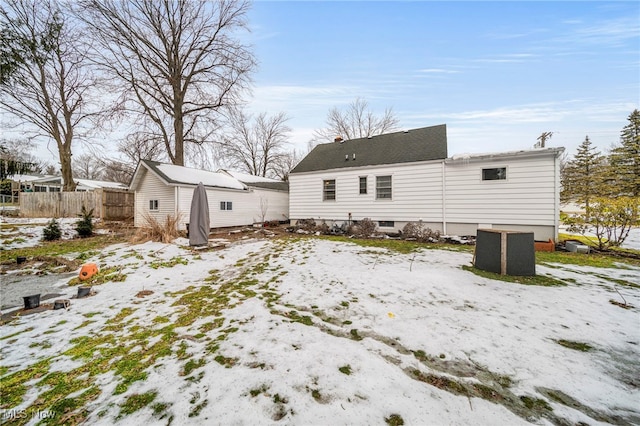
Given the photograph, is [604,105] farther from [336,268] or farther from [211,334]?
[211,334]

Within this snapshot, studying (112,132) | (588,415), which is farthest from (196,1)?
(588,415)

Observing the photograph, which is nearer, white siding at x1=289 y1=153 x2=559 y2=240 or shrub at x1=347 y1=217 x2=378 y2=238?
white siding at x1=289 y1=153 x2=559 y2=240

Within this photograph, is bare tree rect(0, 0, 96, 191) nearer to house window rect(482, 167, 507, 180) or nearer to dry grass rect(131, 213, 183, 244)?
dry grass rect(131, 213, 183, 244)

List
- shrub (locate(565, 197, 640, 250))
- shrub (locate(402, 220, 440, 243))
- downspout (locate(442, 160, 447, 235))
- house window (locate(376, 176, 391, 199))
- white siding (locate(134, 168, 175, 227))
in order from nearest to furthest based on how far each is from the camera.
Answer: shrub (locate(565, 197, 640, 250)) → shrub (locate(402, 220, 440, 243)) → downspout (locate(442, 160, 447, 235)) → house window (locate(376, 176, 391, 199)) → white siding (locate(134, 168, 175, 227))

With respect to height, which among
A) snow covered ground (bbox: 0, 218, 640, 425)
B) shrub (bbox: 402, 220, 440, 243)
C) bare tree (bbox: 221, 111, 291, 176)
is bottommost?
snow covered ground (bbox: 0, 218, 640, 425)

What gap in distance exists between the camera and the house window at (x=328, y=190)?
505 inches

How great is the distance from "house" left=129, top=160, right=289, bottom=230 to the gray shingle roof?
4.23 m

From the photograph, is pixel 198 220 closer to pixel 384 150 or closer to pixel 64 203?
pixel 384 150

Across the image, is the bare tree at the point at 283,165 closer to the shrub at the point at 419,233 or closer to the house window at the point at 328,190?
the house window at the point at 328,190

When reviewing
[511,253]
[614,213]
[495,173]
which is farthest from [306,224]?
[614,213]

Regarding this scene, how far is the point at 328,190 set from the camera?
42.7ft

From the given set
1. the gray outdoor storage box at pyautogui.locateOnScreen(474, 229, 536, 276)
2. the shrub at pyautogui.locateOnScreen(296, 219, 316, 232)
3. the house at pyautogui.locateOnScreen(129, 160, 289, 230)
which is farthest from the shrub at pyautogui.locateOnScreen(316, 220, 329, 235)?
the gray outdoor storage box at pyautogui.locateOnScreen(474, 229, 536, 276)

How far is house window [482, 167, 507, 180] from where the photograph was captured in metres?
8.95

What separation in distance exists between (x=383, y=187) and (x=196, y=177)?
11.0 meters
